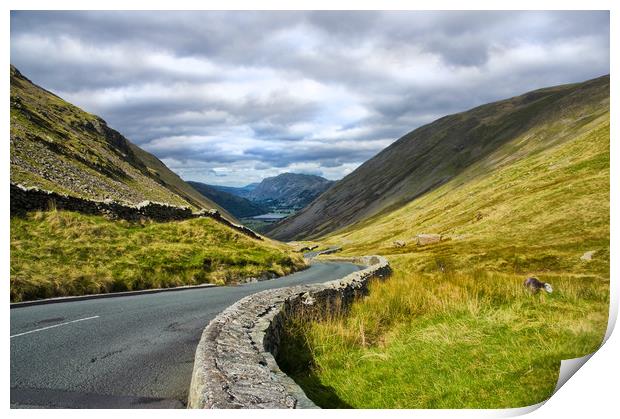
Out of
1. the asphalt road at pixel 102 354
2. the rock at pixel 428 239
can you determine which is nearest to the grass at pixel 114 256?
the asphalt road at pixel 102 354

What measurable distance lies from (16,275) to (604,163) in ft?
84.6

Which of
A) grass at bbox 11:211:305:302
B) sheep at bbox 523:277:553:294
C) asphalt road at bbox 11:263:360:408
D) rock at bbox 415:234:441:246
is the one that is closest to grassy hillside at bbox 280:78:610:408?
sheep at bbox 523:277:553:294

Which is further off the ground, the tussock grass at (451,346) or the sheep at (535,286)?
the sheep at (535,286)

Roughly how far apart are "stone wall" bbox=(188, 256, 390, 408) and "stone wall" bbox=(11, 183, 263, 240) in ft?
60.7

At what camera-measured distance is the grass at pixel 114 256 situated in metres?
19.0

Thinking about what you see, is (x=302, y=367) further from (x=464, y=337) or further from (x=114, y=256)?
(x=114, y=256)

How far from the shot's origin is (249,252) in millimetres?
39500

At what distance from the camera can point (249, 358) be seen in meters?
7.97

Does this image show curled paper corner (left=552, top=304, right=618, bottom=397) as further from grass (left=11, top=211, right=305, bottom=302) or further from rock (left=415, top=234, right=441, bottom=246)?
rock (left=415, top=234, right=441, bottom=246)

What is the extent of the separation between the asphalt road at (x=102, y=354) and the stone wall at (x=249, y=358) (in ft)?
3.69

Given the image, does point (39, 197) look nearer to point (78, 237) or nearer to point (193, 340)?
Result: point (78, 237)

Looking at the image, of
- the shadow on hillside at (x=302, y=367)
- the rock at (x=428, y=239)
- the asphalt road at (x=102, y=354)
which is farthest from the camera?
the rock at (x=428, y=239)

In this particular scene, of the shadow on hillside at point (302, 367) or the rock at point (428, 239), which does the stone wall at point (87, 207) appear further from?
the rock at point (428, 239)

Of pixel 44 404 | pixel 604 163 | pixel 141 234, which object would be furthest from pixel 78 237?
pixel 604 163
